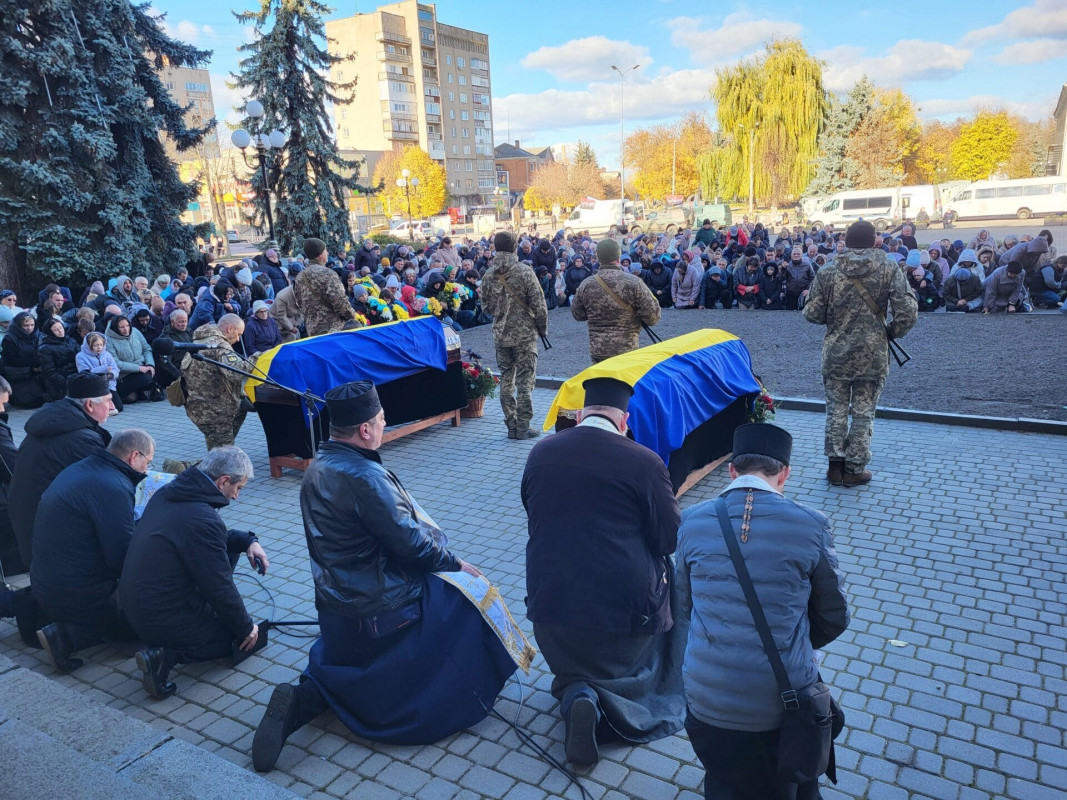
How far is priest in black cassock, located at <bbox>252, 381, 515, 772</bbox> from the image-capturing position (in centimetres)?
349

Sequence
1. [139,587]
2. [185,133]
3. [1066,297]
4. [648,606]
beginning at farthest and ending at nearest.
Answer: [185,133] → [1066,297] → [139,587] → [648,606]

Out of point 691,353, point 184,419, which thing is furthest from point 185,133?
point 691,353

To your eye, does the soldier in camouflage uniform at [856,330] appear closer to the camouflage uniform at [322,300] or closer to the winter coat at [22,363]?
the camouflage uniform at [322,300]

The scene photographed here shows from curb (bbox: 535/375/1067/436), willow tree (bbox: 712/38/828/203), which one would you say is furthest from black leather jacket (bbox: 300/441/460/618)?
willow tree (bbox: 712/38/828/203)

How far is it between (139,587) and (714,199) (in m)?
44.5

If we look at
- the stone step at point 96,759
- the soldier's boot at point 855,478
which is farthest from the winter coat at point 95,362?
the soldier's boot at point 855,478

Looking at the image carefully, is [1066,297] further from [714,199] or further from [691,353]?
[714,199]

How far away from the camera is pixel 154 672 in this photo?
A: 411 centimetres

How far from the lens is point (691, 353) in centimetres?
682

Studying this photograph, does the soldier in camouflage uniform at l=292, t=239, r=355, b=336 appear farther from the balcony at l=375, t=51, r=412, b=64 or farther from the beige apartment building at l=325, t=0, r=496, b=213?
the balcony at l=375, t=51, r=412, b=64

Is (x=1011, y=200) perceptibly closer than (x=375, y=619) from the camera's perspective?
No

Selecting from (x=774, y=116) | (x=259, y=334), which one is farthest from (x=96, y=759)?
(x=774, y=116)

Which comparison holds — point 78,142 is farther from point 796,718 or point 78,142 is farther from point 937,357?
point 796,718

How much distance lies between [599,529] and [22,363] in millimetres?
10965
